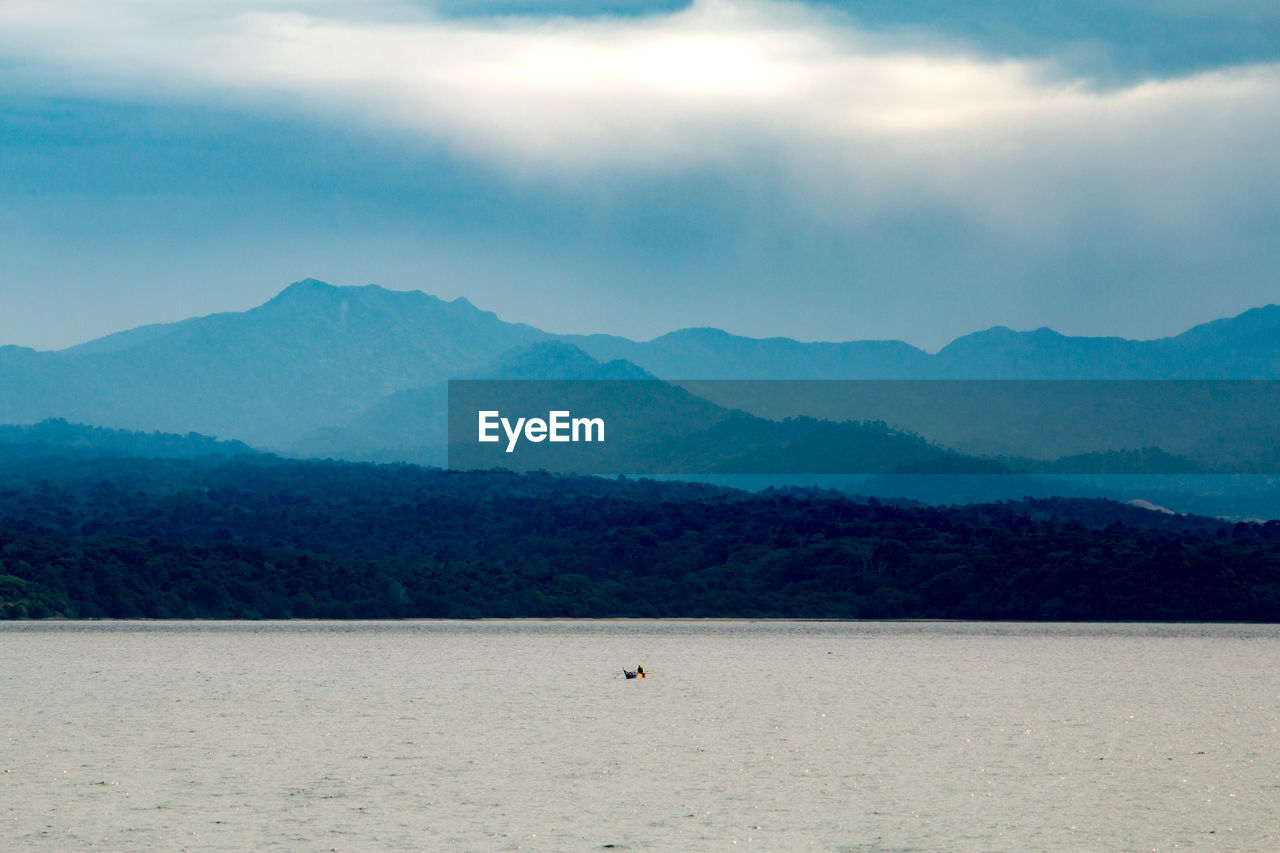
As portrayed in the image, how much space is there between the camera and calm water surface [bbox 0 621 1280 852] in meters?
34.2

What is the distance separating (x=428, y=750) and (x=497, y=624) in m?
138

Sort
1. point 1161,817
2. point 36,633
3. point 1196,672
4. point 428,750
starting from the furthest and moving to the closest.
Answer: point 36,633, point 1196,672, point 428,750, point 1161,817

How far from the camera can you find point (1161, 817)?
119 feet

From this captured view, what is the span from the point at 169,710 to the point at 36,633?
9692 centimetres

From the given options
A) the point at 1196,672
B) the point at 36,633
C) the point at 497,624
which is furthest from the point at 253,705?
the point at 497,624

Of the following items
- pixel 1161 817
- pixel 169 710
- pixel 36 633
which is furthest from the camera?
pixel 36 633

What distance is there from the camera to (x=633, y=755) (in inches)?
1918

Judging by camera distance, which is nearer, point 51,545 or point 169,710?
point 169,710

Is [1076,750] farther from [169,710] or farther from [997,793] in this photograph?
[169,710]

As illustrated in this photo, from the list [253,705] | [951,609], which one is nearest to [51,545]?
[951,609]

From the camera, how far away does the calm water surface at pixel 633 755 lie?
34219 mm

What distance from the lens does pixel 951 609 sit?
192625mm

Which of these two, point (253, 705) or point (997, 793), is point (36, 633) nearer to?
point (253, 705)

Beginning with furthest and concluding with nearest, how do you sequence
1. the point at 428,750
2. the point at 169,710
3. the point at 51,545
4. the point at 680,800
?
the point at 51,545
the point at 169,710
the point at 428,750
the point at 680,800
